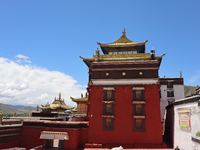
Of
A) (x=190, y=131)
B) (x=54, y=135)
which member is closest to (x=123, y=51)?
Result: (x=190, y=131)

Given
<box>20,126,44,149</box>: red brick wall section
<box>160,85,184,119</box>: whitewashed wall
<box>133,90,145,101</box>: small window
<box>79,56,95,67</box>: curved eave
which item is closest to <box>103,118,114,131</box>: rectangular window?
<box>133,90,145,101</box>: small window

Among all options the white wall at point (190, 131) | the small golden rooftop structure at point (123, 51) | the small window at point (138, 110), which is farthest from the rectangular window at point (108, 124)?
the small golden rooftop structure at point (123, 51)

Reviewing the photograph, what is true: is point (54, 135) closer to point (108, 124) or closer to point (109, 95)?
point (108, 124)

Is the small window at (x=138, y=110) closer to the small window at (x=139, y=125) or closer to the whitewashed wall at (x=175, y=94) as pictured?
the small window at (x=139, y=125)

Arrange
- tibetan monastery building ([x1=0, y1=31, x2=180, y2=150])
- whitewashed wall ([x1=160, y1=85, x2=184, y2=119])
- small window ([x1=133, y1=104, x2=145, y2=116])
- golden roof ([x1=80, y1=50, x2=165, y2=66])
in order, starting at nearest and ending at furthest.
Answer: tibetan monastery building ([x1=0, y1=31, x2=180, y2=150])
small window ([x1=133, y1=104, x2=145, y2=116])
golden roof ([x1=80, y1=50, x2=165, y2=66])
whitewashed wall ([x1=160, y1=85, x2=184, y2=119])

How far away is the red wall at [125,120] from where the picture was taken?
20094 mm

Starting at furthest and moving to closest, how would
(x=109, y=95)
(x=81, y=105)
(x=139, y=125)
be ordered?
1. (x=81, y=105)
2. (x=109, y=95)
3. (x=139, y=125)

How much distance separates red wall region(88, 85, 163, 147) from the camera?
65.9 feet

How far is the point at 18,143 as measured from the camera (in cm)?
2134

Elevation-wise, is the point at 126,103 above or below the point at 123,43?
below

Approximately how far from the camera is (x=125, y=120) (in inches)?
818

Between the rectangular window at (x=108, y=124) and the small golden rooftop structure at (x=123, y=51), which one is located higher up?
the small golden rooftop structure at (x=123, y=51)

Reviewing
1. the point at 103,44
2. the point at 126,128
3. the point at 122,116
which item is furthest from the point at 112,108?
the point at 103,44

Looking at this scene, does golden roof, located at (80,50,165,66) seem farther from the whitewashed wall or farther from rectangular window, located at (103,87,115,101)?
the whitewashed wall
